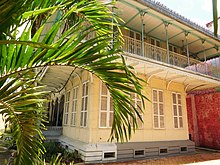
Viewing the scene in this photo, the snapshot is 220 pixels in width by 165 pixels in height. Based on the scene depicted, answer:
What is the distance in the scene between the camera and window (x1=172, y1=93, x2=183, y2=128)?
8098 millimetres

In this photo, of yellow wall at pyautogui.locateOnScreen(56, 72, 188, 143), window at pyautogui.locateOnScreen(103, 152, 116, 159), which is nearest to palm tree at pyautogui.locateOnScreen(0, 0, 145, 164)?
yellow wall at pyautogui.locateOnScreen(56, 72, 188, 143)

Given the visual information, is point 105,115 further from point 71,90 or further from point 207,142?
point 207,142

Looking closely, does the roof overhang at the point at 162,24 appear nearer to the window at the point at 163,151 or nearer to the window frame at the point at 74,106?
the window frame at the point at 74,106

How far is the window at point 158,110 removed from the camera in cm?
743

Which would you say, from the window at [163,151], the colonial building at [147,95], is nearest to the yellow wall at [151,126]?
the colonial building at [147,95]

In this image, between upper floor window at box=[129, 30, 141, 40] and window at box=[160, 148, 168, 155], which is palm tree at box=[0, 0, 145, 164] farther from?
upper floor window at box=[129, 30, 141, 40]

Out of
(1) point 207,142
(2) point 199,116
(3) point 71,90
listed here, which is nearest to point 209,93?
(2) point 199,116

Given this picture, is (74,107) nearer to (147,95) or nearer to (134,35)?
(147,95)

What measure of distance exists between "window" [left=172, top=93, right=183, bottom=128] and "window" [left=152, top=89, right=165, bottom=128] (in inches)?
34.3

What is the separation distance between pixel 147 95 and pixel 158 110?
2.88ft

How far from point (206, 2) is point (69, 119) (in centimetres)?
836

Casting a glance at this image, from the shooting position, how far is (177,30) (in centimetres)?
891

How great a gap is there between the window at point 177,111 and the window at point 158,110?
0.87m

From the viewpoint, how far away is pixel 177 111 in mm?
8258
